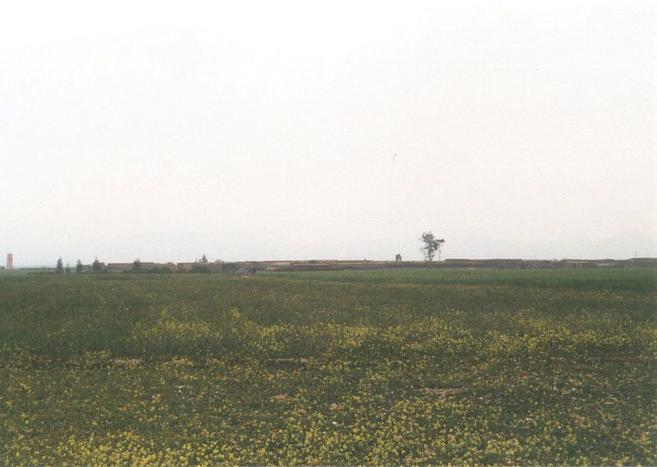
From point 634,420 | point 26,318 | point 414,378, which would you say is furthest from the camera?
point 26,318

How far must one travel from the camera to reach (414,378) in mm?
20141

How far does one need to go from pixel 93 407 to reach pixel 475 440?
40.4 feet

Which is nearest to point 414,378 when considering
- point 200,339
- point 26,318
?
point 200,339

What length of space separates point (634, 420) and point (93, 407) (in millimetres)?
17169

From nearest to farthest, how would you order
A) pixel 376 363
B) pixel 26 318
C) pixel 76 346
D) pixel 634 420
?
pixel 634 420 → pixel 376 363 → pixel 76 346 → pixel 26 318

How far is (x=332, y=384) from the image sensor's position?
19.5 metres

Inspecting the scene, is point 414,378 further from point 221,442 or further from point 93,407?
point 93,407

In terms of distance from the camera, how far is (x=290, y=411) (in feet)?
52.5

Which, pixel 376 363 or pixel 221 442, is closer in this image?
pixel 221 442

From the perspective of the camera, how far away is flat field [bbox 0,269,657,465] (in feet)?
42.4

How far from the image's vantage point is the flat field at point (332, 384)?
12.9 meters

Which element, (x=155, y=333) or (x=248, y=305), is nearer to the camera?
(x=155, y=333)

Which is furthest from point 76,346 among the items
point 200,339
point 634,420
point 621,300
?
point 621,300

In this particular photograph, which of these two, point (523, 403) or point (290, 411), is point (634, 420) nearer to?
point (523, 403)
